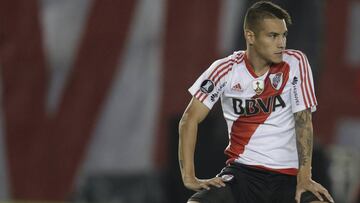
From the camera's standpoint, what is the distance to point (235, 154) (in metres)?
Answer: 7.29

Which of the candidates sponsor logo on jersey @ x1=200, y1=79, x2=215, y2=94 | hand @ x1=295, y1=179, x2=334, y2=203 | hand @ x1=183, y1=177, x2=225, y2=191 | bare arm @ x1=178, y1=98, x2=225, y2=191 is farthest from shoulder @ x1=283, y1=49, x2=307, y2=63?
hand @ x1=183, y1=177, x2=225, y2=191

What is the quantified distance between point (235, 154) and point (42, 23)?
5434mm

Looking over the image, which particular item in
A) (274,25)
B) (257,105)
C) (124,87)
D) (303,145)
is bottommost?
(124,87)

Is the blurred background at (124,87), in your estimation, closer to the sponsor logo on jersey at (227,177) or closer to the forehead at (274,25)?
the sponsor logo on jersey at (227,177)

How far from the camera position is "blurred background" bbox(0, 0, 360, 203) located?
1184cm

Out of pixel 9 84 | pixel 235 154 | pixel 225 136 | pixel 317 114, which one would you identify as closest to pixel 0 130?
pixel 9 84

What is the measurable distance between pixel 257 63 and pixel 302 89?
348 millimetres

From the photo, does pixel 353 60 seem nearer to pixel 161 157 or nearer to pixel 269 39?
pixel 161 157

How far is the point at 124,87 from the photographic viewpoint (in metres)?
12.1

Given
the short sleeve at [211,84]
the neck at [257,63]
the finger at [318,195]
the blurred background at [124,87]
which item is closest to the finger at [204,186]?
the short sleeve at [211,84]

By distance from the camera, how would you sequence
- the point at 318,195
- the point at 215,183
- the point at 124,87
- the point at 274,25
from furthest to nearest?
the point at 124,87 < the point at 215,183 < the point at 274,25 < the point at 318,195

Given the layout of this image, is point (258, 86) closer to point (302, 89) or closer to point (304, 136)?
point (302, 89)

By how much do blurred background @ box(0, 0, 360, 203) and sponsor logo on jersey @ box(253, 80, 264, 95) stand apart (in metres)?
4.66

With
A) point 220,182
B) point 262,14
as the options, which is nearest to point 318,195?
point 220,182
